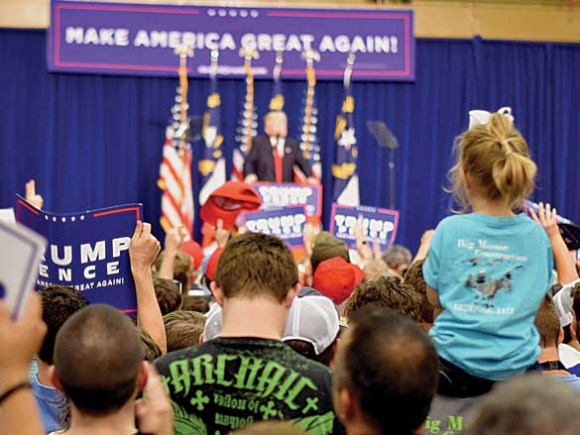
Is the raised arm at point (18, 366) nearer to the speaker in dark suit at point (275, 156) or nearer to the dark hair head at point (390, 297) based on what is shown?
the dark hair head at point (390, 297)

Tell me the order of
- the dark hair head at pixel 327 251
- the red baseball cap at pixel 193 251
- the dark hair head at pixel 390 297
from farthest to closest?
the red baseball cap at pixel 193 251, the dark hair head at pixel 327 251, the dark hair head at pixel 390 297

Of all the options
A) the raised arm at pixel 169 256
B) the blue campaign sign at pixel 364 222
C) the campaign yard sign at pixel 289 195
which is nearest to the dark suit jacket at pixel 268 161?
the campaign yard sign at pixel 289 195

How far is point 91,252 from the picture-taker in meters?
2.95

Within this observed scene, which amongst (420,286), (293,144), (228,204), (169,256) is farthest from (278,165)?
(420,286)

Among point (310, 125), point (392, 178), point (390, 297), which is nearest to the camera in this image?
point (390, 297)

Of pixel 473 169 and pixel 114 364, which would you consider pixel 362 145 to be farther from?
pixel 114 364

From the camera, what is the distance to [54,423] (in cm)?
233

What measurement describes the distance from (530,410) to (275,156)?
838 cm

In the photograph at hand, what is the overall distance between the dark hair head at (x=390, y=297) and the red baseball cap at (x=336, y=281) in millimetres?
976

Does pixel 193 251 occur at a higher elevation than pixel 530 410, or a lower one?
lower

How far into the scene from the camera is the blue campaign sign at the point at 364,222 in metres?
6.31

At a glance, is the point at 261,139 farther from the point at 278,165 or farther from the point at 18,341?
the point at 18,341

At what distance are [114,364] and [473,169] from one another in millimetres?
1139

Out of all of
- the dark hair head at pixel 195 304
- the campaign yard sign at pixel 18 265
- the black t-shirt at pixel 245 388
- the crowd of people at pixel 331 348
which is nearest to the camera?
the campaign yard sign at pixel 18 265
